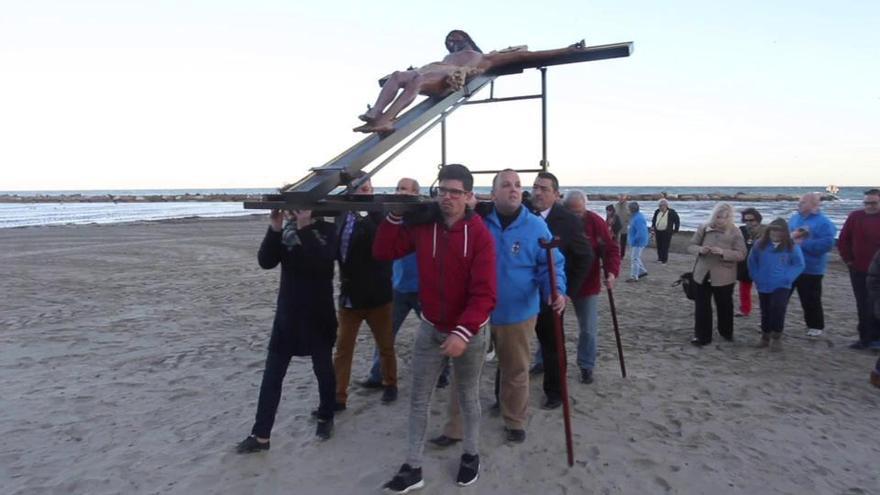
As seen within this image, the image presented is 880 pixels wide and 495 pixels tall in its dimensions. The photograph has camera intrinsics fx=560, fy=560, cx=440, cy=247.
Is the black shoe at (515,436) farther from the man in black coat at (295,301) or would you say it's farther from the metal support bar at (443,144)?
the metal support bar at (443,144)

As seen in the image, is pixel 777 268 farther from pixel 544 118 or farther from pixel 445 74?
pixel 445 74

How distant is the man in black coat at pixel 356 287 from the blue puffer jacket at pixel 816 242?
5.50 m

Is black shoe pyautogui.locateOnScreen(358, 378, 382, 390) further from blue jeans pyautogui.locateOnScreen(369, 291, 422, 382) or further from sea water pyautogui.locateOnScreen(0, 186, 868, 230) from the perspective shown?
sea water pyautogui.locateOnScreen(0, 186, 868, 230)

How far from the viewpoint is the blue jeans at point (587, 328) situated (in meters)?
5.42

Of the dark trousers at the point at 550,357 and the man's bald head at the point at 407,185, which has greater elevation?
the man's bald head at the point at 407,185

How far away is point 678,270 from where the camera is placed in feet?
46.1

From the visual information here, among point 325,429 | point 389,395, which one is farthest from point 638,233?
point 325,429

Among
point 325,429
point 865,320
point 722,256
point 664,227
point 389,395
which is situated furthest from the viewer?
point 664,227

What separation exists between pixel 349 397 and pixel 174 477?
5.70ft

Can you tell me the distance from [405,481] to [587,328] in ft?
8.74

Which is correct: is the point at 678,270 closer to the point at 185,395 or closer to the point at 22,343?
the point at 185,395

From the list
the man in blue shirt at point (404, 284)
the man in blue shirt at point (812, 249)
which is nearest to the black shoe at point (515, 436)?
the man in blue shirt at point (404, 284)

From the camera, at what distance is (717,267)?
21.8 ft

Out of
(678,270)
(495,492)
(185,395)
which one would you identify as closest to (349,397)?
(185,395)
